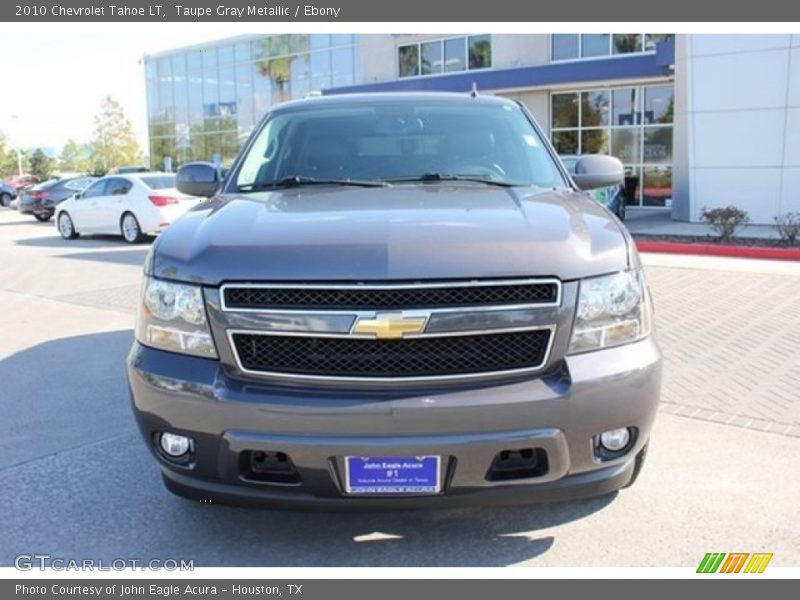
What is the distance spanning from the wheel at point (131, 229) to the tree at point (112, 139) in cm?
4945

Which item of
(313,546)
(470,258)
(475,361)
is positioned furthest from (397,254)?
(313,546)

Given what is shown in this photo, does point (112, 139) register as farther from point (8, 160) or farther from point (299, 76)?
point (299, 76)

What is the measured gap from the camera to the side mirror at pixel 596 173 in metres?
4.51

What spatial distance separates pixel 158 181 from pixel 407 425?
14.8 metres

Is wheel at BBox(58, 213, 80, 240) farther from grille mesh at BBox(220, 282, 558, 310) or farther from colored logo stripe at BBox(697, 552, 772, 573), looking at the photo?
colored logo stripe at BBox(697, 552, 772, 573)

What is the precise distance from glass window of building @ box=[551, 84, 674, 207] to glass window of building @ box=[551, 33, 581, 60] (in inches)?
65.7

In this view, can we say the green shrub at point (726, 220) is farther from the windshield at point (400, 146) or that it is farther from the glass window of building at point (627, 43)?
the glass window of building at point (627, 43)

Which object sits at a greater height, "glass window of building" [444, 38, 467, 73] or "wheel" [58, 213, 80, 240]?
"glass window of building" [444, 38, 467, 73]

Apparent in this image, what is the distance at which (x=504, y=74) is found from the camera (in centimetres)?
2298

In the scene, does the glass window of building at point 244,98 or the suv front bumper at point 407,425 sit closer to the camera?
the suv front bumper at point 407,425

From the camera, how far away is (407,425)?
103 inches

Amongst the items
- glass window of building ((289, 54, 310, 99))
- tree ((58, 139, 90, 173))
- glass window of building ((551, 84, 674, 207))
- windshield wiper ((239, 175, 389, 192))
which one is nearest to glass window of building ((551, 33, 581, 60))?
glass window of building ((551, 84, 674, 207))

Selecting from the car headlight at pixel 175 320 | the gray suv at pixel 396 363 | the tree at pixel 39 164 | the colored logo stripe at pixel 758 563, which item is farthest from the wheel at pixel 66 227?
the tree at pixel 39 164

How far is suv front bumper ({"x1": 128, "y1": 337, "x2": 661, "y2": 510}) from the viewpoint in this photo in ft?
8.63
